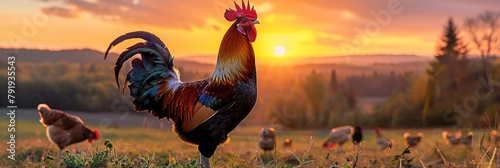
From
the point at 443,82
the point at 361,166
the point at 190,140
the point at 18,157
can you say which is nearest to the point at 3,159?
the point at 18,157

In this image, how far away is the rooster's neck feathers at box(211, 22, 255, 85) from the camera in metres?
5.27

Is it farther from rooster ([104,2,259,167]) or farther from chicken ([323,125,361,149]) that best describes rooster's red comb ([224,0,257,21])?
chicken ([323,125,361,149])

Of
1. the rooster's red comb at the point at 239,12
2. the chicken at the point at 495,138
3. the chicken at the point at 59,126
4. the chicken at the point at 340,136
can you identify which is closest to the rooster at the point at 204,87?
the rooster's red comb at the point at 239,12

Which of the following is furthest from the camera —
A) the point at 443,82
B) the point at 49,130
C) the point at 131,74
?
the point at 443,82

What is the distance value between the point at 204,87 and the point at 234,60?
379 millimetres

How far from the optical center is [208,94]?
528cm

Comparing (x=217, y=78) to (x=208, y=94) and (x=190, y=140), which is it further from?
(x=190, y=140)

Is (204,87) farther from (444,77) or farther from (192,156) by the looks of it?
(444,77)

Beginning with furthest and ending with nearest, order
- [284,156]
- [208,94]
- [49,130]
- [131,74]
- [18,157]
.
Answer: [284,156] < [49,130] < [18,157] < [131,74] < [208,94]

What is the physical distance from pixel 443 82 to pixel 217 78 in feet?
46.4

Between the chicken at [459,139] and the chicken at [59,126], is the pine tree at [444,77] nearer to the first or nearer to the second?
the chicken at [459,139]

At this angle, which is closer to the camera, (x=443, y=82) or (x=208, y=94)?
(x=208, y=94)

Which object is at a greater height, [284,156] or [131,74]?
[131,74]

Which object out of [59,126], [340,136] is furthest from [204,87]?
[340,136]
